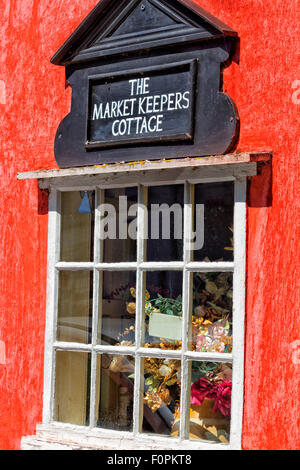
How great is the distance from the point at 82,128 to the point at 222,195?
105 cm

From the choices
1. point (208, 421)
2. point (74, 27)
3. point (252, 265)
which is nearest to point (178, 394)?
point (208, 421)

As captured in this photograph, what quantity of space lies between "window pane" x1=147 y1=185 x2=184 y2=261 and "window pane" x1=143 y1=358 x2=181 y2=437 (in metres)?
0.60

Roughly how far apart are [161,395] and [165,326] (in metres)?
0.38

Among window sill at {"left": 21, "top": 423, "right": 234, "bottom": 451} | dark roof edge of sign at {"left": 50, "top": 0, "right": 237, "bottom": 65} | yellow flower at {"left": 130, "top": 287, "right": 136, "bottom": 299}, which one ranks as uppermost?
dark roof edge of sign at {"left": 50, "top": 0, "right": 237, "bottom": 65}

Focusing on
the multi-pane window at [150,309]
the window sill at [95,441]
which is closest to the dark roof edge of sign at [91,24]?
the multi-pane window at [150,309]

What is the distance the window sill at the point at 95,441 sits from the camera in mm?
4027

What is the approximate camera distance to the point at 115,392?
4391mm

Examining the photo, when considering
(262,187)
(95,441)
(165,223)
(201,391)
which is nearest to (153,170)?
(165,223)

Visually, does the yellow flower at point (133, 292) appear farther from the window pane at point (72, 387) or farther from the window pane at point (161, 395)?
the window pane at point (72, 387)

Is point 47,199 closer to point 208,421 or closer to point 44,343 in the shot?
point 44,343

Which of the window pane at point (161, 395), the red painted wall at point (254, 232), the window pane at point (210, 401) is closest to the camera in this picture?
the red painted wall at point (254, 232)

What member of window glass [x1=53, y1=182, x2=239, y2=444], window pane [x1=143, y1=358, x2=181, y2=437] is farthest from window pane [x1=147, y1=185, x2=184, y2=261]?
window pane [x1=143, y1=358, x2=181, y2=437]

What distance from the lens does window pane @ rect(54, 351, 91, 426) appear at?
4.52 metres

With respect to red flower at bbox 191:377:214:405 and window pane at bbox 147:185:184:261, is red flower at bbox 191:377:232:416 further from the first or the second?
window pane at bbox 147:185:184:261
